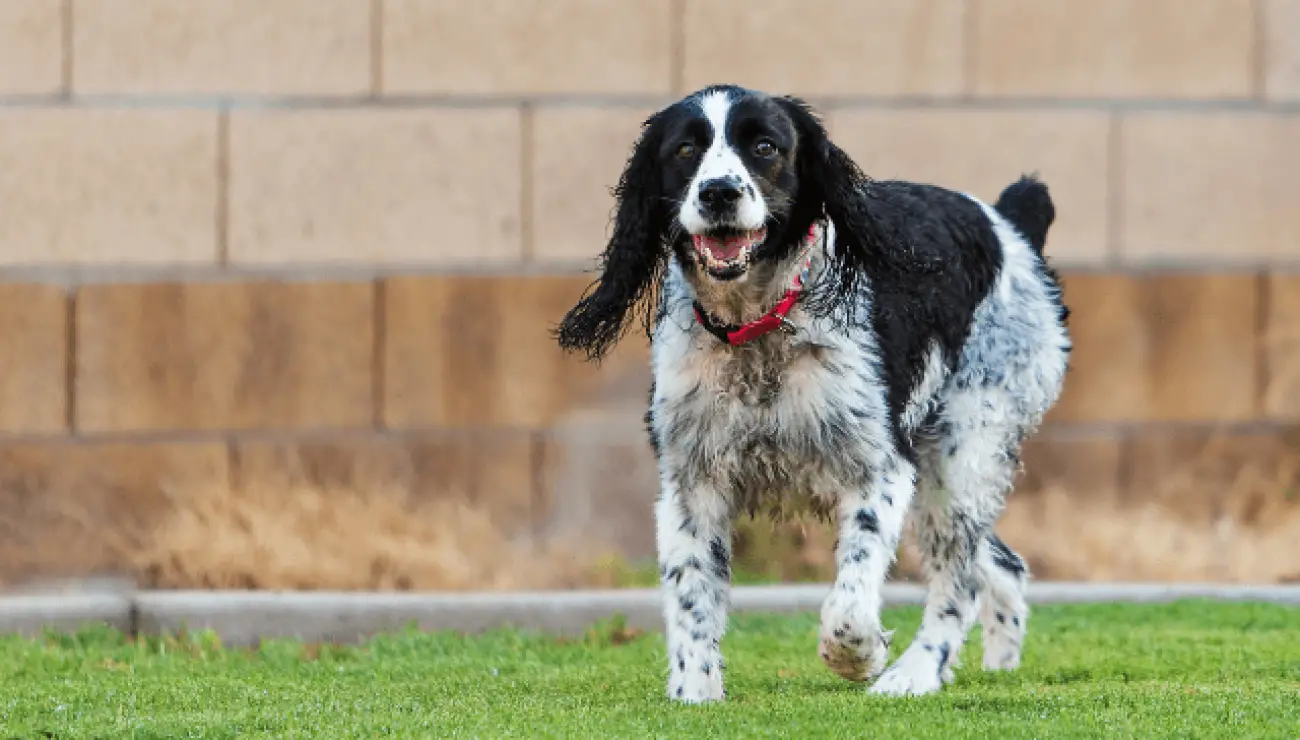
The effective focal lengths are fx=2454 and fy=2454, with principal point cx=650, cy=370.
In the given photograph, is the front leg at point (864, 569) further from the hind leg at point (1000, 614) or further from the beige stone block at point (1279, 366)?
the beige stone block at point (1279, 366)

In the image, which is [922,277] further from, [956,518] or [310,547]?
[310,547]

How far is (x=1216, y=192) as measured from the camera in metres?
11.5

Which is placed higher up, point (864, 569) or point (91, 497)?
point (864, 569)

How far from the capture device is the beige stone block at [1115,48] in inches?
447

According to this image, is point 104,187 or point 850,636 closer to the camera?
point 850,636

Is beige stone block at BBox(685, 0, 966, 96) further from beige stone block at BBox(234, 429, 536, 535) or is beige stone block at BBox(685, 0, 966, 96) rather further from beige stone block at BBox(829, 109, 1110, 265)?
beige stone block at BBox(234, 429, 536, 535)

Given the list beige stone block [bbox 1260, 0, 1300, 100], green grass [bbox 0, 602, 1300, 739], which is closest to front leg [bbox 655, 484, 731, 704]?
green grass [bbox 0, 602, 1300, 739]

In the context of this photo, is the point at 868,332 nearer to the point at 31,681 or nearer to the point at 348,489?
the point at 31,681

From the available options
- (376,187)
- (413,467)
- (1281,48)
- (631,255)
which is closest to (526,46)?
(376,187)

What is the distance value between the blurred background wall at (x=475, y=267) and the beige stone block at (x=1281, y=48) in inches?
2.2

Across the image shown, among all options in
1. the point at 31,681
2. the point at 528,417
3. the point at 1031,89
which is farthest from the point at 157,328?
the point at 1031,89

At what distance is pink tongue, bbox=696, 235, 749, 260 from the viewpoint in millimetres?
7172

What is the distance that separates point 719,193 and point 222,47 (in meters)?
4.67

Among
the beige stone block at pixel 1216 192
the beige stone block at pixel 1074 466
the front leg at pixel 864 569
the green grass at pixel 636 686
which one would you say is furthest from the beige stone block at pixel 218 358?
the front leg at pixel 864 569
